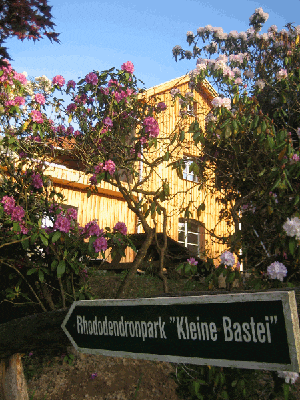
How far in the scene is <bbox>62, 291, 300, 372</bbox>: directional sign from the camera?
1.22m

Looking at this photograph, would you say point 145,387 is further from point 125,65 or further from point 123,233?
point 125,65

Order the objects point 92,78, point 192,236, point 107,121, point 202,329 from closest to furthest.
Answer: point 202,329
point 107,121
point 92,78
point 192,236

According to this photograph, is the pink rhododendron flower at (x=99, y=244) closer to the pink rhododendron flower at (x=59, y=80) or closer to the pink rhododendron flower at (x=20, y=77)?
the pink rhododendron flower at (x=20, y=77)

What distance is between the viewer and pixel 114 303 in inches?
70.1

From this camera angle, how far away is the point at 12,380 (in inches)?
121

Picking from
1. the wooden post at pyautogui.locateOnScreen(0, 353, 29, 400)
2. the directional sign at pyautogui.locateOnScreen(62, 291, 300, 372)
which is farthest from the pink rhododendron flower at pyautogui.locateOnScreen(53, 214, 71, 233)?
the directional sign at pyautogui.locateOnScreen(62, 291, 300, 372)

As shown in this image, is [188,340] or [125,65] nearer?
[188,340]

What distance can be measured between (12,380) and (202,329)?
232 centimetres

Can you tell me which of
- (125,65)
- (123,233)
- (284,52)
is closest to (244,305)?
(123,233)

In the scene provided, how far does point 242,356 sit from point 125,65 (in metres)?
5.34

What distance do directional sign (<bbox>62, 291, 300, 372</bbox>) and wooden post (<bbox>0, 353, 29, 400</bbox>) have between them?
150 centimetres

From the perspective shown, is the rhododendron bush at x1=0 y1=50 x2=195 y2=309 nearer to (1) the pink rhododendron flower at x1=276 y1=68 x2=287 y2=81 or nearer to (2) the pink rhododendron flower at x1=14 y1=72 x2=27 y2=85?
(2) the pink rhododendron flower at x1=14 y1=72 x2=27 y2=85

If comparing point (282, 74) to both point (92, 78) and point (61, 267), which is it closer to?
point (92, 78)

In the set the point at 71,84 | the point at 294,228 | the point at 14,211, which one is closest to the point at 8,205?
the point at 14,211
